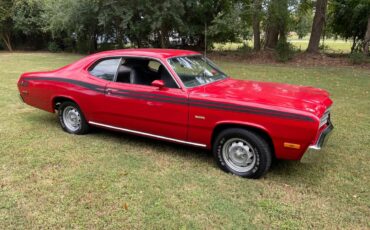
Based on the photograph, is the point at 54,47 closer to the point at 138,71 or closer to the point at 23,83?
the point at 23,83

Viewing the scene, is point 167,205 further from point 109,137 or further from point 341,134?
point 341,134

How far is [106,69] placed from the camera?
5.27 metres

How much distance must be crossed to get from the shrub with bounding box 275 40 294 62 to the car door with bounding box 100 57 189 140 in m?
12.2

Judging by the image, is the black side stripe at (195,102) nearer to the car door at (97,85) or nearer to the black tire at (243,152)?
the car door at (97,85)

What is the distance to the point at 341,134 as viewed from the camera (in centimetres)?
571

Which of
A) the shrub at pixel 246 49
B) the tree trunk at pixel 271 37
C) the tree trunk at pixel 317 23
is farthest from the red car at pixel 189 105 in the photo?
the tree trunk at pixel 271 37

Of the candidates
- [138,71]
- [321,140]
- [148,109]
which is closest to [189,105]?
[148,109]

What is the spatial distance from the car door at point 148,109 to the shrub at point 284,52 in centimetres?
1217

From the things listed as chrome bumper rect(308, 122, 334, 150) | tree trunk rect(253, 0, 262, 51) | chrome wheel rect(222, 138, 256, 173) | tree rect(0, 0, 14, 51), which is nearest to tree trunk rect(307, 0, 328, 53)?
tree trunk rect(253, 0, 262, 51)

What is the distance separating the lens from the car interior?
499 cm

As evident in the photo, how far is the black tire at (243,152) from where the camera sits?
13.1 ft

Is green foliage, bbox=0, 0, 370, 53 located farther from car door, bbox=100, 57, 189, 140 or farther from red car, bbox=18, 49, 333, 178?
car door, bbox=100, 57, 189, 140

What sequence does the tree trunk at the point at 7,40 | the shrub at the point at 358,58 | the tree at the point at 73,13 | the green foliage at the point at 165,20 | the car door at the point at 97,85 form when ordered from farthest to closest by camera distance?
1. the tree trunk at the point at 7,40
2. the tree at the point at 73,13
3. the green foliage at the point at 165,20
4. the shrub at the point at 358,58
5. the car door at the point at 97,85

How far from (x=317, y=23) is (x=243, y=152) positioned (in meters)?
14.1
